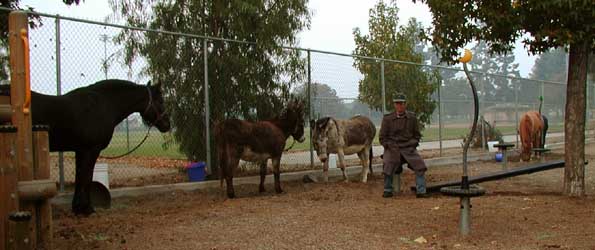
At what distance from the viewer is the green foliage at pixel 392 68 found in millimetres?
15305

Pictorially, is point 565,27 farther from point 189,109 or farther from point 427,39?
point 189,109

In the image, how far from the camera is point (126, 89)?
30.0ft

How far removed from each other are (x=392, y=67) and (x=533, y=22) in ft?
24.5

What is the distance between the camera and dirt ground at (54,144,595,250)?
250 inches

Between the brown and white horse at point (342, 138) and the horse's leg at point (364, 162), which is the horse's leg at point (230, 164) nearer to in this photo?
the brown and white horse at point (342, 138)

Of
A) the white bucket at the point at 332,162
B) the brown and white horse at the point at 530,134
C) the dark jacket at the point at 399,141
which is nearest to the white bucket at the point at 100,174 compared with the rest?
the dark jacket at the point at 399,141

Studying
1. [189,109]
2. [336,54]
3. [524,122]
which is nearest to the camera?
[189,109]

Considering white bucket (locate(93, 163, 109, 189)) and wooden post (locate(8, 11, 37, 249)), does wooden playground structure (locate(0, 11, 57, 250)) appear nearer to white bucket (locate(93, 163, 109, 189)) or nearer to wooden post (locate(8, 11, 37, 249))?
wooden post (locate(8, 11, 37, 249))

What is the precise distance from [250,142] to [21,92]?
5324 millimetres

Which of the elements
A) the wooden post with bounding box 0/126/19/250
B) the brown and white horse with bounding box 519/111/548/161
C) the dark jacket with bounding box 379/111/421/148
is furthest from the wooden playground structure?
the brown and white horse with bounding box 519/111/548/161

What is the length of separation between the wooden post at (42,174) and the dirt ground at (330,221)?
113 centimetres

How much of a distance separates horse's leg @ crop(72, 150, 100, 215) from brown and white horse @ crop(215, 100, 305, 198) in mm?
2086

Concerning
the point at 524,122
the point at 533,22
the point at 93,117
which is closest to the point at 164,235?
the point at 93,117

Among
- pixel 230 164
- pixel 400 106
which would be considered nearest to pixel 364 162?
pixel 400 106
